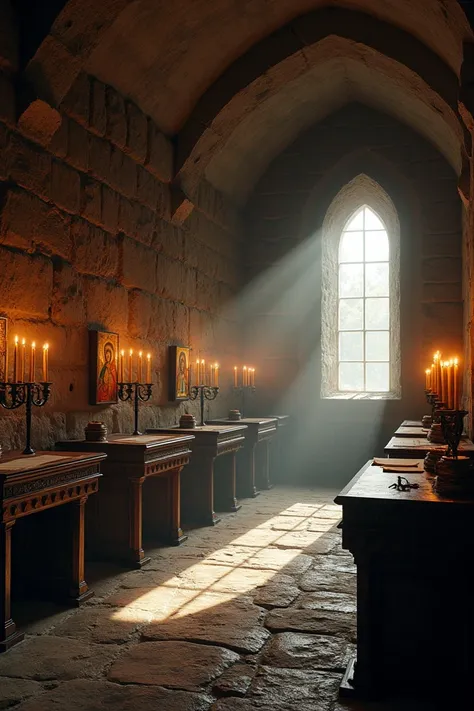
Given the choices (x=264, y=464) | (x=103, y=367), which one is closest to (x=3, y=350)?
(x=103, y=367)

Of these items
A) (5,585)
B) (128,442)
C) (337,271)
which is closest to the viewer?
(5,585)

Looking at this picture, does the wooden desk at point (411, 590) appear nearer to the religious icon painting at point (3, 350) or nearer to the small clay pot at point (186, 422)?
the religious icon painting at point (3, 350)

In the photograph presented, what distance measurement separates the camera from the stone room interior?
118 inches

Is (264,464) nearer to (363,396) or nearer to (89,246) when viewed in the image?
(363,396)

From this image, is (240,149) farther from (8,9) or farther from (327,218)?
(8,9)

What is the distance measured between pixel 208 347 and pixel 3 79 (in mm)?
4412

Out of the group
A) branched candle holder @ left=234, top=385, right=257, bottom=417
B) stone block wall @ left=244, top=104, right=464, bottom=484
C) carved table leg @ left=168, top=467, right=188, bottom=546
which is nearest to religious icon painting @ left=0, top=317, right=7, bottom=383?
carved table leg @ left=168, top=467, right=188, bottom=546

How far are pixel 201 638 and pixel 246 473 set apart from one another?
4.51 metres

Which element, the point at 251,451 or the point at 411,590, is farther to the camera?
the point at 251,451

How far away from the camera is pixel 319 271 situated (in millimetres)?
9609

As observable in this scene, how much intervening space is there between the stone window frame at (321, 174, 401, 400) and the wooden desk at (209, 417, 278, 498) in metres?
1.41

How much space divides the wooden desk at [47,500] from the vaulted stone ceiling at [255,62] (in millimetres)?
2897

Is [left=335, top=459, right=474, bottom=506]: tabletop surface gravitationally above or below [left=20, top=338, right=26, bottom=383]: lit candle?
below

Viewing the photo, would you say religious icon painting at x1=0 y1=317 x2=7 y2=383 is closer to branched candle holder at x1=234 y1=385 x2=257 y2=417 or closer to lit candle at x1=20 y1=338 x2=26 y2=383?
lit candle at x1=20 y1=338 x2=26 y2=383
